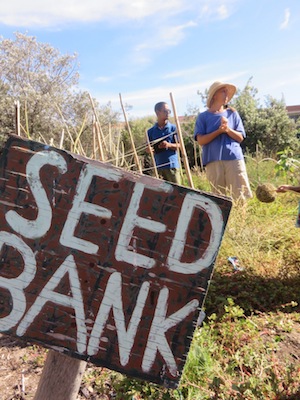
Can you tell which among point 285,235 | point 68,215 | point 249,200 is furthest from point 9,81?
point 68,215

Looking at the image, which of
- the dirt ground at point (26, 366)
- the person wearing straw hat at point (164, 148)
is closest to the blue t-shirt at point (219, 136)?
the person wearing straw hat at point (164, 148)

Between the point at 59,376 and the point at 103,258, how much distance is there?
0.43 metres

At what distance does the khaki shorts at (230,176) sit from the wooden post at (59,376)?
2.77 meters

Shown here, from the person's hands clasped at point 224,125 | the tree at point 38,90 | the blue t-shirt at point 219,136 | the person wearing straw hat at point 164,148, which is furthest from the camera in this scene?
the tree at point 38,90

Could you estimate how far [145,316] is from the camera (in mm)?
977

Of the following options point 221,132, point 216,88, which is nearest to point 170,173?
point 221,132

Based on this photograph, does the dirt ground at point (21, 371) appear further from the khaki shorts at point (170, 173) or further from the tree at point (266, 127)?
the tree at point (266, 127)

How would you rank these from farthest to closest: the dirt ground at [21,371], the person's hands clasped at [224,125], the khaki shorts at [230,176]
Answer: the khaki shorts at [230,176] < the person's hands clasped at [224,125] < the dirt ground at [21,371]

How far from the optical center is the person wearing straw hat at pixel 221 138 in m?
3.61

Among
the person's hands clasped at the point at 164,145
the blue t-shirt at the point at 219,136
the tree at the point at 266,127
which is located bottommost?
the person's hands clasped at the point at 164,145

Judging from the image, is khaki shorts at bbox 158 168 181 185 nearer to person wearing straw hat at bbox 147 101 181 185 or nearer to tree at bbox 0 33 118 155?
person wearing straw hat at bbox 147 101 181 185

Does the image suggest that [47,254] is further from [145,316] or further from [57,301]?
[145,316]

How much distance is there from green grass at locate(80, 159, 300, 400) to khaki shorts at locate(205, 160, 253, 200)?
22 centimetres

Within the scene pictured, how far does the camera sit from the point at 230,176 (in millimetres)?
3787
